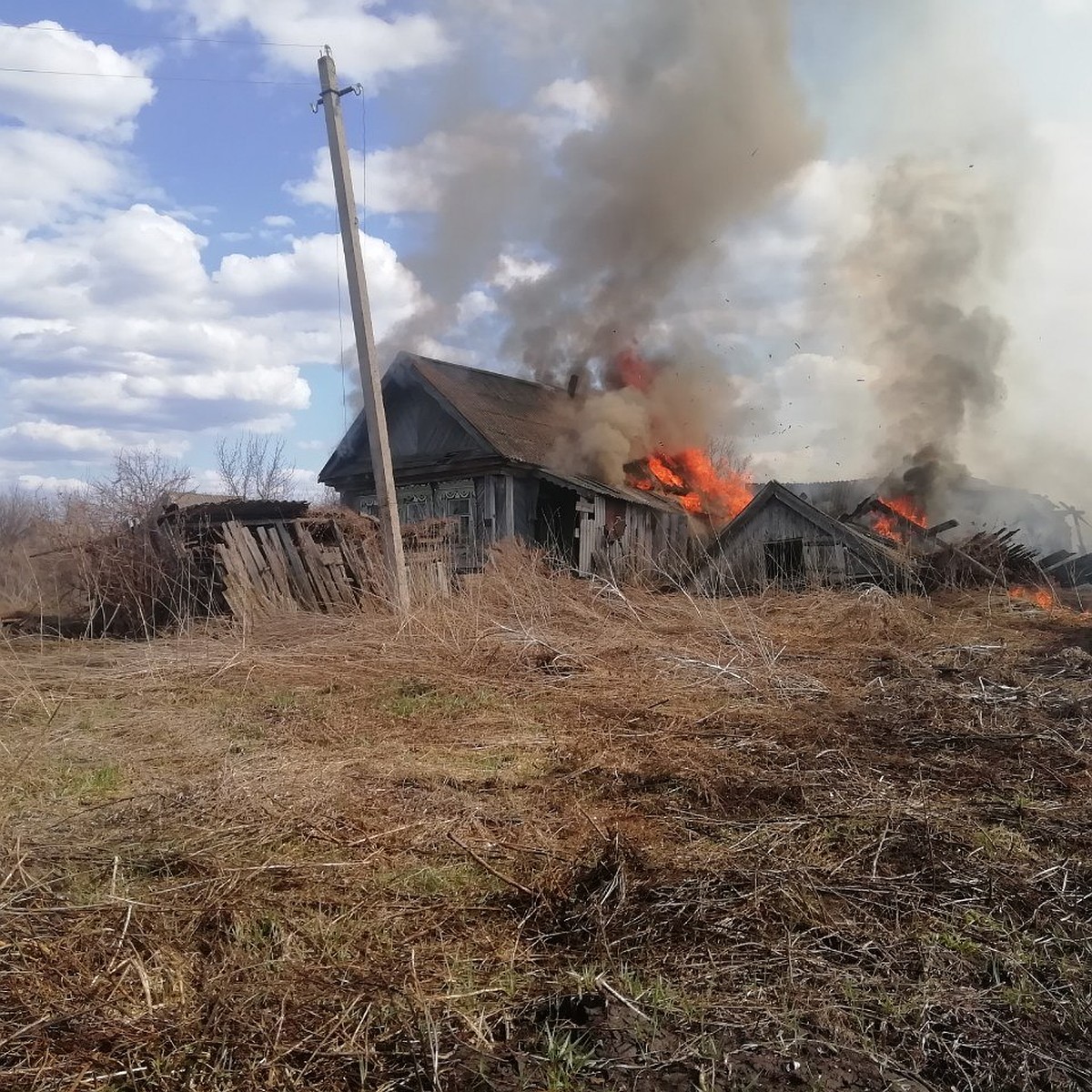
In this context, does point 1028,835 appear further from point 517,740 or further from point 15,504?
point 15,504

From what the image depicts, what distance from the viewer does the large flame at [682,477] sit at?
2134 cm

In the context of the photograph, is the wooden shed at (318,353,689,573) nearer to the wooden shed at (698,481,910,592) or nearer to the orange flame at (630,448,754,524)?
the orange flame at (630,448,754,524)

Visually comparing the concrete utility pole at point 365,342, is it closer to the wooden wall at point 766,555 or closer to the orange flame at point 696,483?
the wooden wall at point 766,555

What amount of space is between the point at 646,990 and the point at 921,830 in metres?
1.84

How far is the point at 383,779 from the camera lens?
15.3ft

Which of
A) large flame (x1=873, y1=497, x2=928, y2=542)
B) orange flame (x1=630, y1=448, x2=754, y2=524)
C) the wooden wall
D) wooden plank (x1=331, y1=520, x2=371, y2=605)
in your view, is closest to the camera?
wooden plank (x1=331, y1=520, x2=371, y2=605)

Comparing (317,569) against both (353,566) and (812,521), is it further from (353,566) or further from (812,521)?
(812,521)

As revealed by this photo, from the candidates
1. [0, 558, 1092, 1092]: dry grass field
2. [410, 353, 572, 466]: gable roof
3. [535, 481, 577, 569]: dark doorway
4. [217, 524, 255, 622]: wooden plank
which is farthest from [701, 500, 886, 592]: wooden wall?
[217, 524, 255, 622]: wooden plank

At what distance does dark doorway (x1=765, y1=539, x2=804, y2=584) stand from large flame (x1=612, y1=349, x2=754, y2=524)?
585 cm

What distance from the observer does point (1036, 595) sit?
13.6m

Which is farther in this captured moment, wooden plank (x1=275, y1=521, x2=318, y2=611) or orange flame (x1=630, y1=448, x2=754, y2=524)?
orange flame (x1=630, y1=448, x2=754, y2=524)

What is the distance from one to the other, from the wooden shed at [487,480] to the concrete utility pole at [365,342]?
579 centimetres

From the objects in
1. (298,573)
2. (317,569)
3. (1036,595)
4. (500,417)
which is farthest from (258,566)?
(1036,595)

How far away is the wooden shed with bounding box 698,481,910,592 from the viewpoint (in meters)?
14.0
